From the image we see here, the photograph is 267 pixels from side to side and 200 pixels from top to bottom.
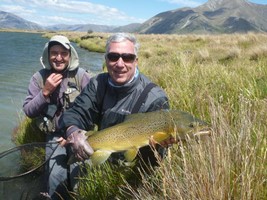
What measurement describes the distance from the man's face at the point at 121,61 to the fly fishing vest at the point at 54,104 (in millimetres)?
1326

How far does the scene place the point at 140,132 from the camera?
312 centimetres

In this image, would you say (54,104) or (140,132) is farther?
(54,104)

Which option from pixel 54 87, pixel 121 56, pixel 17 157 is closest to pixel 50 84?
pixel 54 87

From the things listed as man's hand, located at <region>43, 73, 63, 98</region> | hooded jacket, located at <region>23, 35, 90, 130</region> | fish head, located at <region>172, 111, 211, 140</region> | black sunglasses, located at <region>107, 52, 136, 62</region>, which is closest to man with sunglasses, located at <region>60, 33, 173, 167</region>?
black sunglasses, located at <region>107, 52, 136, 62</region>

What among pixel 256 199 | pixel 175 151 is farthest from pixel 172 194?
pixel 175 151

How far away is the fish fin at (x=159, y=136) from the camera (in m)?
3.05

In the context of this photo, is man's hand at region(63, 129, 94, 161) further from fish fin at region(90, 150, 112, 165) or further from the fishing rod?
the fishing rod

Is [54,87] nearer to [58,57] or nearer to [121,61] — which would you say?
[58,57]

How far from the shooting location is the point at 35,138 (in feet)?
20.5

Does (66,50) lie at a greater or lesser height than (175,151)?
greater

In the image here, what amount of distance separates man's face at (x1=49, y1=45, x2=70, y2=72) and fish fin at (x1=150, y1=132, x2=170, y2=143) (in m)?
2.50

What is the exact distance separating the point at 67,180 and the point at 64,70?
5.44 feet

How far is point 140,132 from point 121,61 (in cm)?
97

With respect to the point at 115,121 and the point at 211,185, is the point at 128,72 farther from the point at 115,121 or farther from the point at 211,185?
the point at 211,185
